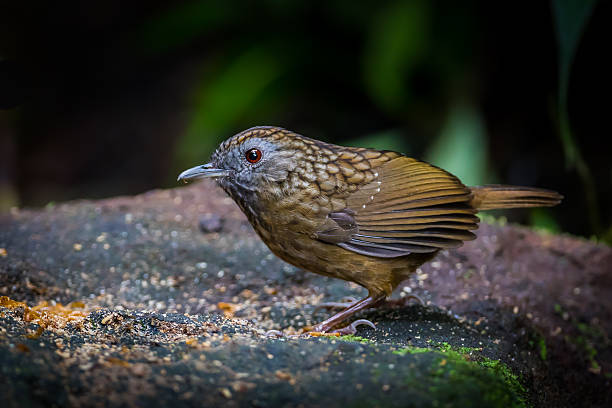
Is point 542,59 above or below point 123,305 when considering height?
above

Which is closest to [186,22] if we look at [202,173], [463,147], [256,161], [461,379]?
[463,147]

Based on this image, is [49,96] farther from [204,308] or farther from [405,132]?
[204,308]

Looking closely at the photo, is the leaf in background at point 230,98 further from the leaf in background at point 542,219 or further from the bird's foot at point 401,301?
the bird's foot at point 401,301

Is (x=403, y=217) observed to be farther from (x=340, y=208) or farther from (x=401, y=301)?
(x=401, y=301)

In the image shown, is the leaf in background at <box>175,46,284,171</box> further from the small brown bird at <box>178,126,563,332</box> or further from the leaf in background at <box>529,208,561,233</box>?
the small brown bird at <box>178,126,563,332</box>

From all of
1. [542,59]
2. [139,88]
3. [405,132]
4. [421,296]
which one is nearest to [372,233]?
[421,296]
